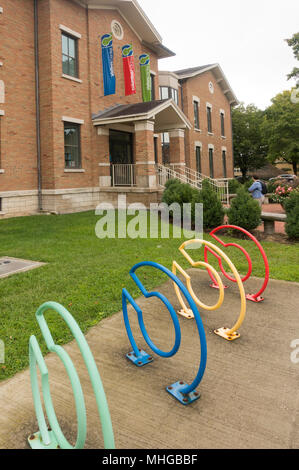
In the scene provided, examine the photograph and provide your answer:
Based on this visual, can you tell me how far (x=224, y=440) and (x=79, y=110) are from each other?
1595cm

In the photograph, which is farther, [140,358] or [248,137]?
[248,137]

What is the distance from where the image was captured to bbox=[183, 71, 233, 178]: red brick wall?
82.9 ft

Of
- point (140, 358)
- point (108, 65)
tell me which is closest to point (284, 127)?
point (108, 65)

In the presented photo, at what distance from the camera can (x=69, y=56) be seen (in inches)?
633

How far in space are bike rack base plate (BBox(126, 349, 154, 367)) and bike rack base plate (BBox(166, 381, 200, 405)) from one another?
50cm

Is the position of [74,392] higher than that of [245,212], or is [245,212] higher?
Result: [245,212]

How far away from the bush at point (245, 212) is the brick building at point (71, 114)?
225 inches

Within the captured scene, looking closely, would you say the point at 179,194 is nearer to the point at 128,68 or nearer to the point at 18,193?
the point at 18,193

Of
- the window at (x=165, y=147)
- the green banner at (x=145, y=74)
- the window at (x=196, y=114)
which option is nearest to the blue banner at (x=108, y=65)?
the green banner at (x=145, y=74)

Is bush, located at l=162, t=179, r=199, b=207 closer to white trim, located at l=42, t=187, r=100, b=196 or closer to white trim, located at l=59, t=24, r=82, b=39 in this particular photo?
white trim, located at l=42, t=187, r=100, b=196

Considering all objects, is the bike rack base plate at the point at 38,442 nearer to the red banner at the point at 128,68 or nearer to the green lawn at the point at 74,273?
the green lawn at the point at 74,273

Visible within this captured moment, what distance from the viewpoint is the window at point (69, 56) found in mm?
15789

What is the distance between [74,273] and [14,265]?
1.51 m

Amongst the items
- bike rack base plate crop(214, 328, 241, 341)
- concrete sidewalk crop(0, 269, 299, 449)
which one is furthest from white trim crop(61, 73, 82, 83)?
bike rack base plate crop(214, 328, 241, 341)
